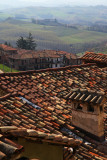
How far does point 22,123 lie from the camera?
8188 millimetres

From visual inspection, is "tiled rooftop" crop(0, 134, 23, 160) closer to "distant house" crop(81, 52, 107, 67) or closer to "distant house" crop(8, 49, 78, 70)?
"distant house" crop(81, 52, 107, 67)

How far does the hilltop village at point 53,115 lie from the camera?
19.6ft

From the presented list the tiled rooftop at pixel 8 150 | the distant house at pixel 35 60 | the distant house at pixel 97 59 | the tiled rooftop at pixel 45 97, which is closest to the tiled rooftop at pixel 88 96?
the tiled rooftop at pixel 45 97

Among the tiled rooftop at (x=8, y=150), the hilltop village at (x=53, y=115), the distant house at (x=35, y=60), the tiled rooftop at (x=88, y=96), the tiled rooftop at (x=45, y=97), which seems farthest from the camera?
the distant house at (x=35, y=60)

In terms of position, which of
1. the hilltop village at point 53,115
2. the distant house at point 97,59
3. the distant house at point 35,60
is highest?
the distant house at point 97,59

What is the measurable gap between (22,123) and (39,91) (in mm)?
3378

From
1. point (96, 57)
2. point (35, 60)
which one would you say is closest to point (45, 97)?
point (96, 57)

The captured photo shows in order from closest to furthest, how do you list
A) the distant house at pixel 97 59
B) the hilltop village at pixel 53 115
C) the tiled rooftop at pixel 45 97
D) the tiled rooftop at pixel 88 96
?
the hilltop village at pixel 53 115, the tiled rooftop at pixel 45 97, the tiled rooftop at pixel 88 96, the distant house at pixel 97 59

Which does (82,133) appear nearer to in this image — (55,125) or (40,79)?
(55,125)

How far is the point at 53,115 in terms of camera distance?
9719 millimetres

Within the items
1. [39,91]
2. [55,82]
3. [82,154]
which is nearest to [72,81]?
[55,82]

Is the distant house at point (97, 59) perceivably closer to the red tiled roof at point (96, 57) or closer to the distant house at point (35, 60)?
the red tiled roof at point (96, 57)

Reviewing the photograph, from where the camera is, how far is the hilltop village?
5.96 meters

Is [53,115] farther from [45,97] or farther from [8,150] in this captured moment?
A: [8,150]
